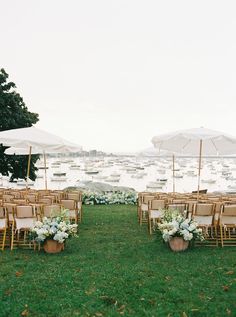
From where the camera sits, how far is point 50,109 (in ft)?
102

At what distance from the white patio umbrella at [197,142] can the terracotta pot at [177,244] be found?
9.28 ft

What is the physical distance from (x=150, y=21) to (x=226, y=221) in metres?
12.4

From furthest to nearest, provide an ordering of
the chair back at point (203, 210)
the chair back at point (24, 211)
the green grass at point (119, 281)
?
1. the chair back at point (203, 210)
2. the chair back at point (24, 211)
3. the green grass at point (119, 281)

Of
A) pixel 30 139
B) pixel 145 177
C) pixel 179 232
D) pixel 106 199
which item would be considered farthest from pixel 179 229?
pixel 145 177

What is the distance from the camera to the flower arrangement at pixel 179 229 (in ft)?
28.9

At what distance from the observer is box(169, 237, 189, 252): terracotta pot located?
8.89m

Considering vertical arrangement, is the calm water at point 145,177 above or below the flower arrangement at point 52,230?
below

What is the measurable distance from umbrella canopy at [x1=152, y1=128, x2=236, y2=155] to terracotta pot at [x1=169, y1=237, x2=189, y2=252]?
2.83 meters

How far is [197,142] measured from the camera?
14.4 m

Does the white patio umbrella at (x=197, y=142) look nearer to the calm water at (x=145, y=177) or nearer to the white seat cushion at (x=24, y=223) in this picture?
the white seat cushion at (x=24, y=223)

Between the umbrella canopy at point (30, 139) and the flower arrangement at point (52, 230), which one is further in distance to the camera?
the umbrella canopy at point (30, 139)

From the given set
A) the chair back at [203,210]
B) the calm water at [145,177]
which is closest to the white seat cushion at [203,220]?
the chair back at [203,210]

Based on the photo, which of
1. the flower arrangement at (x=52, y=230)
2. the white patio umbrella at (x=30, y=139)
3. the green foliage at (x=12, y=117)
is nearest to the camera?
the flower arrangement at (x=52, y=230)

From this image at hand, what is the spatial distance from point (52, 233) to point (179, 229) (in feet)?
9.14
